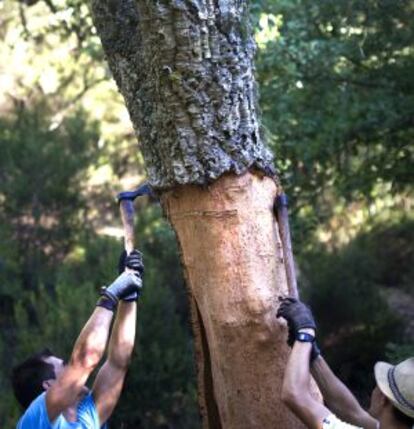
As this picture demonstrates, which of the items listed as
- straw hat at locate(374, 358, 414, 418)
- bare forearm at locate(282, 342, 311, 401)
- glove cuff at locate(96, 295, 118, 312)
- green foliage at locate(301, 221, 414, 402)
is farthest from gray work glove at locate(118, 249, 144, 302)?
green foliage at locate(301, 221, 414, 402)

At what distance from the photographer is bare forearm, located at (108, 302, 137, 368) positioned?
352 cm

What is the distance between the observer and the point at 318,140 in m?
6.83

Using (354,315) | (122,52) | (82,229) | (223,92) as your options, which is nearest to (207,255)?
(223,92)

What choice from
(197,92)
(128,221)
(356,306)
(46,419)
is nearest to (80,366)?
(46,419)

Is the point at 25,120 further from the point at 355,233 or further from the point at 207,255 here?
the point at 207,255

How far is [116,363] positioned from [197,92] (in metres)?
1.23

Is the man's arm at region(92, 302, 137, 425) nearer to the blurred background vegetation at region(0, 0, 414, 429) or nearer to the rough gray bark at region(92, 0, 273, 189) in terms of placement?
the rough gray bark at region(92, 0, 273, 189)

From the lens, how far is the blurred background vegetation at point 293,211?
6676 millimetres

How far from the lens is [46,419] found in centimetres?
314

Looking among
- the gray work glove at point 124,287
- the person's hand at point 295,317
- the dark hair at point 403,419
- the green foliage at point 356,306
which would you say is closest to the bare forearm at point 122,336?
the gray work glove at point 124,287

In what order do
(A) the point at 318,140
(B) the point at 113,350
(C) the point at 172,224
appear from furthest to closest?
1. (A) the point at 318,140
2. (B) the point at 113,350
3. (C) the point at 172,224

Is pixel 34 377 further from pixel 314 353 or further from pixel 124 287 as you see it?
pixel 314 353

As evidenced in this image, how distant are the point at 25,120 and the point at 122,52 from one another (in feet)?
24.3

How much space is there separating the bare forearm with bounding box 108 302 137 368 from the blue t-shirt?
0.81 ft
